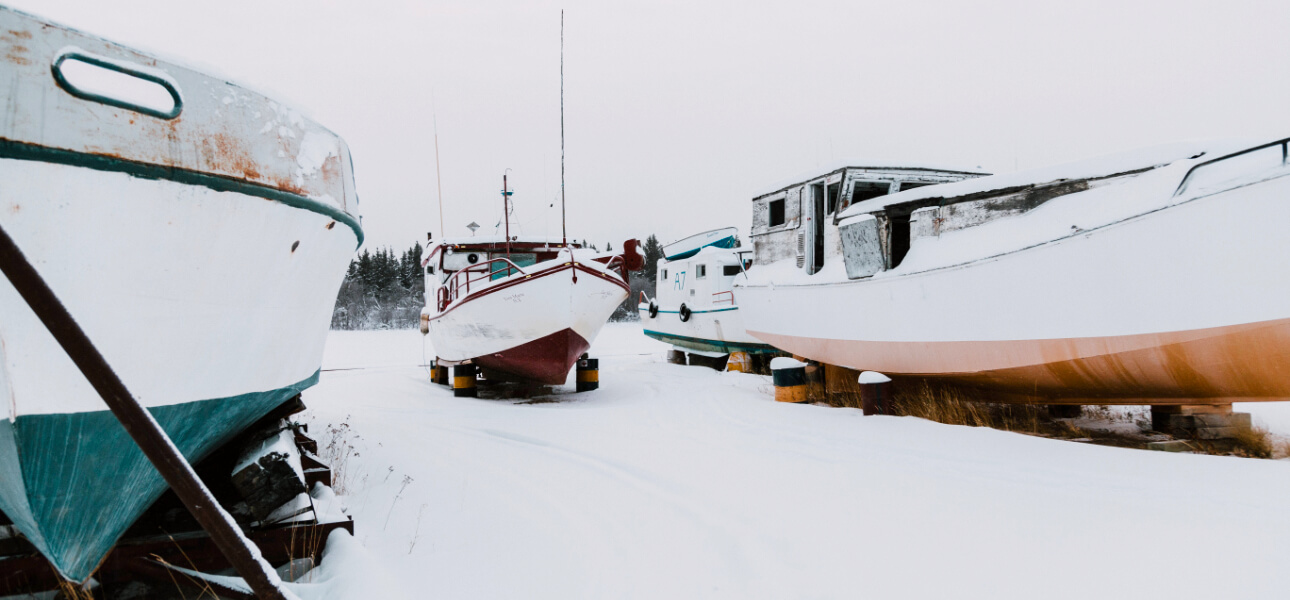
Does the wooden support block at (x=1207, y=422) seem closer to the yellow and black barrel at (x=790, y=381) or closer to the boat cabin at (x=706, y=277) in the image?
the yellow and black barrel at (x=790, y=381)

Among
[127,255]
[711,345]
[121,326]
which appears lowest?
[711,345]

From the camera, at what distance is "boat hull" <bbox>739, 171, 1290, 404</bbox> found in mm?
3887

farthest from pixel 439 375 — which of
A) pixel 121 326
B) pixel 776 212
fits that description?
pixel 121 326

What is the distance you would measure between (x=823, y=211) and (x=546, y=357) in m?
4.28

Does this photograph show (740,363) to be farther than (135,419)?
Yes

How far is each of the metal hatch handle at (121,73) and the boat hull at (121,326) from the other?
Result: 0.23 metres

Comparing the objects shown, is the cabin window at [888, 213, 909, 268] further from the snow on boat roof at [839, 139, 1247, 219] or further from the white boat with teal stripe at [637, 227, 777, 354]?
the white boat with teal stripe at [637, 227, 777, 354]

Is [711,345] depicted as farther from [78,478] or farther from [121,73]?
[121,73]

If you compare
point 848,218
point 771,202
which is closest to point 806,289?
point 848,218

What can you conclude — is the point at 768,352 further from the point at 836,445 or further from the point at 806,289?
the point at 836,445

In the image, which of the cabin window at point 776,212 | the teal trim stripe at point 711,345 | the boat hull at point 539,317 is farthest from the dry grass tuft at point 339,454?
the teal trim stripe at point 711,345

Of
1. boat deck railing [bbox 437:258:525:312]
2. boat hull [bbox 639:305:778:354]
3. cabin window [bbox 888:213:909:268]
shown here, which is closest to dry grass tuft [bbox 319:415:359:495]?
boat deck railing [bbox 437:258:525:312]

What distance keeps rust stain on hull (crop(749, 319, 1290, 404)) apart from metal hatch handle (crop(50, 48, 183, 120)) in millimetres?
5677

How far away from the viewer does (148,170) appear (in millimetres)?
2176
